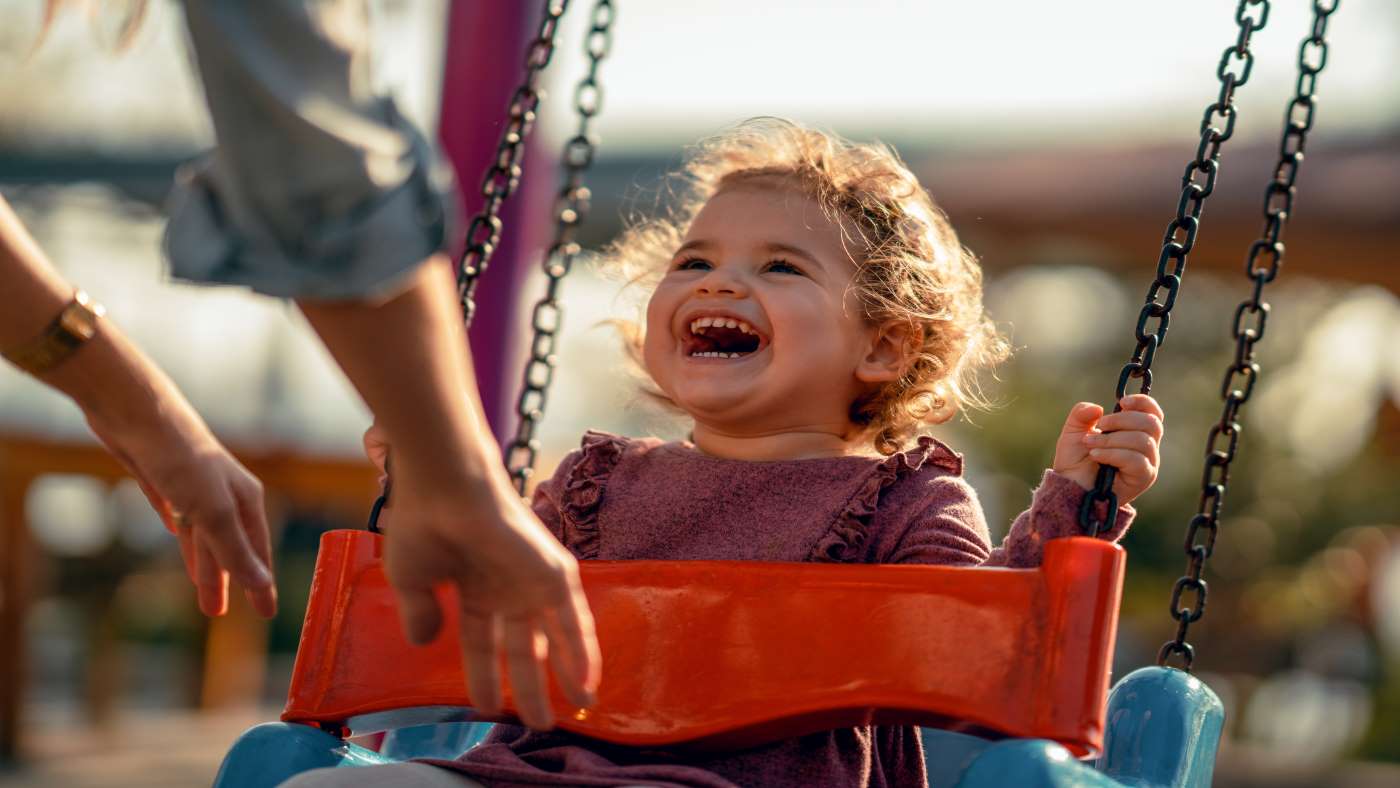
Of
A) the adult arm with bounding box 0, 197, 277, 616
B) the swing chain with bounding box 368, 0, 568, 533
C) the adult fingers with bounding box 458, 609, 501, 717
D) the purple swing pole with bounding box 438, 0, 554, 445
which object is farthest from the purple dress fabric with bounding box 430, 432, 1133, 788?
the purple swing pole with bounding box 438, 0, 554, 445

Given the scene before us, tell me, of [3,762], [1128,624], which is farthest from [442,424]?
[1128,624]

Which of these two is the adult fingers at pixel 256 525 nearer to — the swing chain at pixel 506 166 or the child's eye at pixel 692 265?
the swing chain at pixel 506 166

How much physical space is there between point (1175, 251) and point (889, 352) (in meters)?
0.40

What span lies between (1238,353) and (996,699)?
0.63 metres

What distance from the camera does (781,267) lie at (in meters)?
1.92

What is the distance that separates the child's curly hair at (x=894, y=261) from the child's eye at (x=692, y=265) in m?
0.13

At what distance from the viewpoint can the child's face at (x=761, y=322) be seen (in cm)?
185

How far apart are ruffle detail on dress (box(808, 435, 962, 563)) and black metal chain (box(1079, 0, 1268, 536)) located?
0.23m

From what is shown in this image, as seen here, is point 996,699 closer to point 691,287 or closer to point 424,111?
point 691,287

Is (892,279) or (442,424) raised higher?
(892,279)

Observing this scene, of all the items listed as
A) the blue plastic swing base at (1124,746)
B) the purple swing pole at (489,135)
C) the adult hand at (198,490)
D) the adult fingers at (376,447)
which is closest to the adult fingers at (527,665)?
the adult hand at (198,490)

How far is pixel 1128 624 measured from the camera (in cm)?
1278

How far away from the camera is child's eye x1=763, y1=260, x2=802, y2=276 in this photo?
1.91m

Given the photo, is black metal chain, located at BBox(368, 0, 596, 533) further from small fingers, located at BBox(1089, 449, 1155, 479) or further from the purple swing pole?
the purple swing pole
